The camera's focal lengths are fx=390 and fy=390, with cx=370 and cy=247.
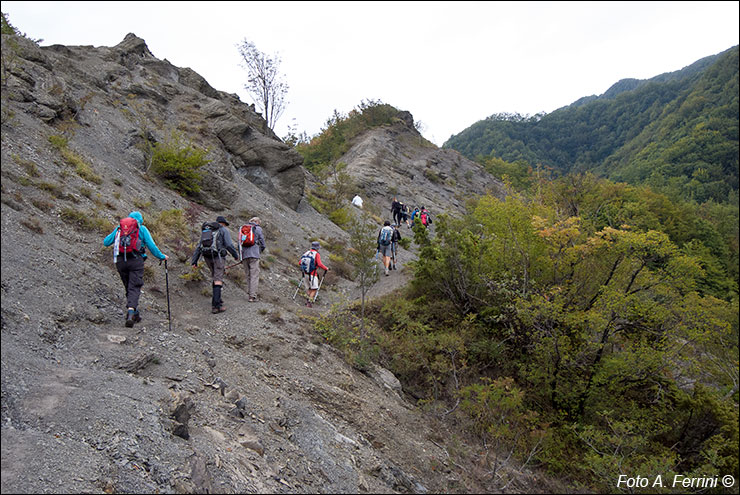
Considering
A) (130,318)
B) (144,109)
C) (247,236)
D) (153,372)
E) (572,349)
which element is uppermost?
(144,109)

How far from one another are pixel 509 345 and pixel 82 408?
934 cm

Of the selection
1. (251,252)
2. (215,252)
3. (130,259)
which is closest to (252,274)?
(251,252)

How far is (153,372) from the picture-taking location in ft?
16.1

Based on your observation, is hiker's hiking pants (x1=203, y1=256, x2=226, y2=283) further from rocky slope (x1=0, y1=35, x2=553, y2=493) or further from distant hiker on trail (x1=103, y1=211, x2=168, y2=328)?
distant hiker on trail (x1=103, y1=211, x2=168, y2=328)

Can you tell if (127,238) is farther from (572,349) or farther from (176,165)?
(572,349)

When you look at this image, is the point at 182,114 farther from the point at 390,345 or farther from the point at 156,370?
the point at 156,370

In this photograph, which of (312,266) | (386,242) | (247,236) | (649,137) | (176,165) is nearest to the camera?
(247,236)

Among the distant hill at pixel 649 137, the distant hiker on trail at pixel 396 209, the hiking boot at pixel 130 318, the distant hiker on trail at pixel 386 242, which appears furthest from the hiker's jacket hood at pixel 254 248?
the distant hill at pixel 649 137

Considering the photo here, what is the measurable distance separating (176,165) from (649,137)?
99.9 m

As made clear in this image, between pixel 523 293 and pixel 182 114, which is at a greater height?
pixel 182 114

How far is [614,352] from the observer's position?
9375 millimetres

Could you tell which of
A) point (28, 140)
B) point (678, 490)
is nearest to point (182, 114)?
point (28, 140)

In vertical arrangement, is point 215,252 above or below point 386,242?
below

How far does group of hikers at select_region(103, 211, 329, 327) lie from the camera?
19.2ft
